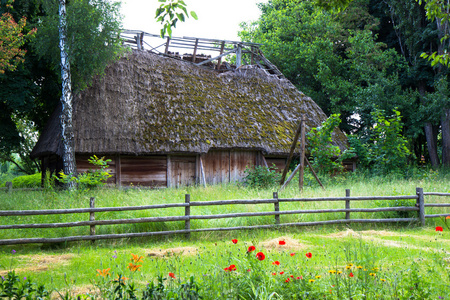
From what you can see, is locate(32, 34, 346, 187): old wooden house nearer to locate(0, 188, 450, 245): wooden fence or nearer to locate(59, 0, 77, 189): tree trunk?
locate(59, 0, 77, 189): tree trunk

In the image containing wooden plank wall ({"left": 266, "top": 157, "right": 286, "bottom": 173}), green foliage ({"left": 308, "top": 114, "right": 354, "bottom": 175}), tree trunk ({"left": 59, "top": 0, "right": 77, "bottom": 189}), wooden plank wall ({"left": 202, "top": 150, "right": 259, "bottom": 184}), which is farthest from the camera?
wooden plank wall ({"left": 266, "top": 157, "right": 286, "bottom": 173})

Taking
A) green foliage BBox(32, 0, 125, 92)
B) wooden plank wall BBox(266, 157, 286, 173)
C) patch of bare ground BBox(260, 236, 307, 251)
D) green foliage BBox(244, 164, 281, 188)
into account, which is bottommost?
patch of bare ground BBox(260, 236, 307, 251)

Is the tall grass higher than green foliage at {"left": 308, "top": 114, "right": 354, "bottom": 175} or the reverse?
the reverse

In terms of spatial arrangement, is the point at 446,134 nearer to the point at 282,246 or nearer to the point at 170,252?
the point at 282,246

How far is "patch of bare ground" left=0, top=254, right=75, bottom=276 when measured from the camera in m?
5.24

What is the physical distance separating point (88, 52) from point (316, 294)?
452 inches

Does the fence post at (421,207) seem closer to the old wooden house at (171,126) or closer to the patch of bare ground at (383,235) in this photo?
the patch of bare ground at (383,235)

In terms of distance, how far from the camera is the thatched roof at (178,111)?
44.6 feet

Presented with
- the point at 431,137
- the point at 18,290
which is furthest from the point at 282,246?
the point at 431,137

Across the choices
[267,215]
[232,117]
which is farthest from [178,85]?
[267,215]

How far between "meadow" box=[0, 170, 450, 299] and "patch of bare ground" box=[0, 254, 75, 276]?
2 centimetres

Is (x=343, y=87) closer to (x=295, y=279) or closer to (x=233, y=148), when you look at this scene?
(x=233, y=148)

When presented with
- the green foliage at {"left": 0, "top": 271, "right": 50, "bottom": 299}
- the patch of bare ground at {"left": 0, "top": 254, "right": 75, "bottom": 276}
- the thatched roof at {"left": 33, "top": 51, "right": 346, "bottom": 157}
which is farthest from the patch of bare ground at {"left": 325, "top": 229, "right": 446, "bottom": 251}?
the thatched roof at {"left": 33, "top": 51, "right": 346, "bottom": 157}

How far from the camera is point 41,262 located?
5691 mm
